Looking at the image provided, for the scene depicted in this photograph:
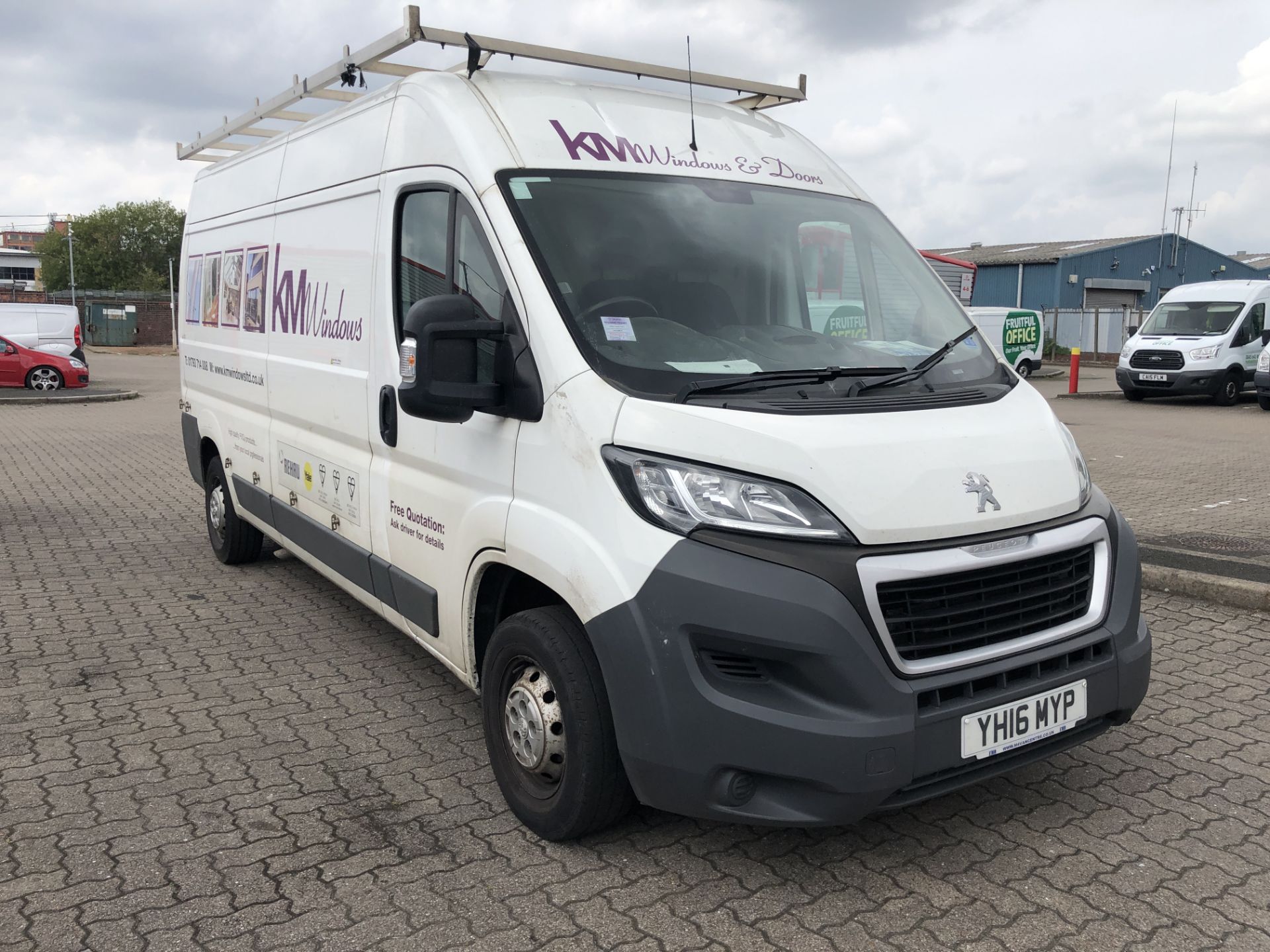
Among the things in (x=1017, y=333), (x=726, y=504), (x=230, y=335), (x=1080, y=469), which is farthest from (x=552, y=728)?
(x=1017, y=333)

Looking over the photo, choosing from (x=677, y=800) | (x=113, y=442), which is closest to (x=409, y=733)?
(x=677, y=800)

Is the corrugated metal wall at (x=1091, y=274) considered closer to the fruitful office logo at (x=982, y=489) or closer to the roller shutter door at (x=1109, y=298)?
the roller shutter door at (x=1109, y=298)

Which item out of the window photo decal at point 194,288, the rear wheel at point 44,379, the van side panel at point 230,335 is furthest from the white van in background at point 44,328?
the van side panel at point 230,335

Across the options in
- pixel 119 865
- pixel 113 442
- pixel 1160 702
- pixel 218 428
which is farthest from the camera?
pixel 113 442

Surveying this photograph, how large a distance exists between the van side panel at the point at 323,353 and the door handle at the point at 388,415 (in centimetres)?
19

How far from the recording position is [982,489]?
10.0 ft

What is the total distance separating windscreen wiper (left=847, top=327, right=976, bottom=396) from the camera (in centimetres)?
326

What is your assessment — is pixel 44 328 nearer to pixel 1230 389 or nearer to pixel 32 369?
pixel 32 369

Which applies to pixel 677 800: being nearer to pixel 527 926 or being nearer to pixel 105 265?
pixel 527 926

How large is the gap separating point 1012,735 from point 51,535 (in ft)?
24.2

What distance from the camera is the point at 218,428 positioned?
6648mm

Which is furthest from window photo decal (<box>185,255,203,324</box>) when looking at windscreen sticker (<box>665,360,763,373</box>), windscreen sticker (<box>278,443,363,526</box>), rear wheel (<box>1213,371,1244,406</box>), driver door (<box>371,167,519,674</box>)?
rear wheel (<box>1213,371,1244,406</box>)

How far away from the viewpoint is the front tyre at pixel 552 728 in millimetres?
3082

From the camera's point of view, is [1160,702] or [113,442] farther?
[113,442]
